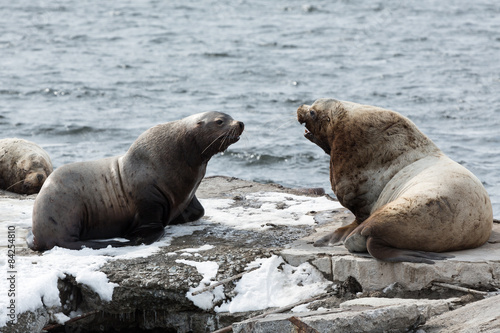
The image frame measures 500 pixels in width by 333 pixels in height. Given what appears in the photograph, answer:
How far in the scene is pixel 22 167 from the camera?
415 inches

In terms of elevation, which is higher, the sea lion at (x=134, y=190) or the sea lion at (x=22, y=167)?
the sea lion at (x=134, y=190)

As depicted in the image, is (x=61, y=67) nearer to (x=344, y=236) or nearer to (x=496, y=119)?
(x=496, y=119)

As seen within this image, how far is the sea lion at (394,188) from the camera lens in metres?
5.75

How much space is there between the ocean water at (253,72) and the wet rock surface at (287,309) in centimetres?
378

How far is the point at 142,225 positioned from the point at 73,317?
1.40 m

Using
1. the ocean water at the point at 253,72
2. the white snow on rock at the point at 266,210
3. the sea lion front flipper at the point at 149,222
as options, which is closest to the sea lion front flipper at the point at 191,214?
the white snow on rock at the point at 266,210

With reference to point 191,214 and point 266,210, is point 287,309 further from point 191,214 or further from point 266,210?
point 266,210

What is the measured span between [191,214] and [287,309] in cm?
226

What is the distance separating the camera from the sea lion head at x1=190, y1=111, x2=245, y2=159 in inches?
290

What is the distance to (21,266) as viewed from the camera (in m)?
6.13

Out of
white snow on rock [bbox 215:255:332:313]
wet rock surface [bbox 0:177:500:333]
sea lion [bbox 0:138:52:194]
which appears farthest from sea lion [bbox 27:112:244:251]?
sea lion [bbox 0:138:52:194]

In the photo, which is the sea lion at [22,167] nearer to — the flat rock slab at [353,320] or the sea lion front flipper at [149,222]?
the sea lion front flipper at [149,222]

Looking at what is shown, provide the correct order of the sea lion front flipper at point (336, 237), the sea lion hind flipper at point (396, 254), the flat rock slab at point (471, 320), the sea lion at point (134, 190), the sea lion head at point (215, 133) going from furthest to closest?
the sea lion head at point (215, 133), the sea lion at point (134, 190), the sea lion front flipper at point (336, 237), the sea lion hind flipper at point (396, 254), the flat rock slab at point (471, 320)

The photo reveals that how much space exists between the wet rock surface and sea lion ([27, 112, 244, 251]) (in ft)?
1.18
